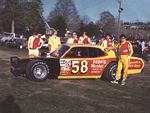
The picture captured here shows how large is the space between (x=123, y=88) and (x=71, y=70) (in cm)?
216

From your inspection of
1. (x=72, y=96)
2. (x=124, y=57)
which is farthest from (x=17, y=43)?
(x=72, y=96)

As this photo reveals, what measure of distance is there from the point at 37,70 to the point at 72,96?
3.43 meters

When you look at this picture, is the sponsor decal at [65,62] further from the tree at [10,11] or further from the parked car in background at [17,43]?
the tree at [10,11]

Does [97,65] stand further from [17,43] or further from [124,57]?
[17,43]

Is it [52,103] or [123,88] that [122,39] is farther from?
[52,103]

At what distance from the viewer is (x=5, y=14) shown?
307 feet

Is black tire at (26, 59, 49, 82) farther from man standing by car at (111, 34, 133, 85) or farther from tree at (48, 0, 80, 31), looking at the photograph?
tree at (48, 0, 80, 31)

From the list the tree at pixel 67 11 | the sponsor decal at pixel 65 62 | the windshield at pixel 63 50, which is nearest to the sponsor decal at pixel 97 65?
the sponsor decal at pixel 65 62

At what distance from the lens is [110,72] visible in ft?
56.8

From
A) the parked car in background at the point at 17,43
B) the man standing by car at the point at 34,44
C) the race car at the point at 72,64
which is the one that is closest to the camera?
the race car at the point at 72,64

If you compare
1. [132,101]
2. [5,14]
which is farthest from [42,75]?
[5,14]

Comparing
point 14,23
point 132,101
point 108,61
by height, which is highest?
point 14,23

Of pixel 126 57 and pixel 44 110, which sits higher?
pixel 126 57

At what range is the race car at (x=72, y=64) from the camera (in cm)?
1647
